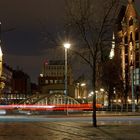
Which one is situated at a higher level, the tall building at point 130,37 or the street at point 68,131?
the tall building at point 130,37

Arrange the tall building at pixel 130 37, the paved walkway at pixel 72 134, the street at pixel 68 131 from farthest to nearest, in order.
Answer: the tall building at pixel 130 37
the street at pixel 68 131
the paved walkway at pixel 72 134

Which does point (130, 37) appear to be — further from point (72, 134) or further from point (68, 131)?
point (72, 134)

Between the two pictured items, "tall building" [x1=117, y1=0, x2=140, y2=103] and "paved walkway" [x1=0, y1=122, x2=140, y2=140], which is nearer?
"paved walkway" [x1=0, y1=122, x2=140, y2=140]

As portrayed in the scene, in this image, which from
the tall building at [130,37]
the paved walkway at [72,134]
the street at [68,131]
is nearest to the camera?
the paved walkway at [72,134]

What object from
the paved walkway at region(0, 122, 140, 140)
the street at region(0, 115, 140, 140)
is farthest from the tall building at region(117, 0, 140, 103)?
the paved walkway at region(0, 122, 140, 140)

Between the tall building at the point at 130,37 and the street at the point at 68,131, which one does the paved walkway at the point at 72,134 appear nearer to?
the street at the point at 68,131

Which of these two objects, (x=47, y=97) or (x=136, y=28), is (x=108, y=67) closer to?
(x=136, y=28)

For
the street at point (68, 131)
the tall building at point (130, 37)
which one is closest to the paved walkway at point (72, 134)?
the street at point (68, 131)

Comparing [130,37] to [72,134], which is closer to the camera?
[72,134]

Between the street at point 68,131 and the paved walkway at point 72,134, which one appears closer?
the paved walkway at point 72,134

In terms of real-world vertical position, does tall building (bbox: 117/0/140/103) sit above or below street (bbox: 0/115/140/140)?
above

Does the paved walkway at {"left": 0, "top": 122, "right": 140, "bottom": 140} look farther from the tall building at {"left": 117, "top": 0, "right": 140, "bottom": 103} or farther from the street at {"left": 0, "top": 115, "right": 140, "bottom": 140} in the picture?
the tall building at {"left": 117, "top": 0, "right": 140, "bottom": 103}

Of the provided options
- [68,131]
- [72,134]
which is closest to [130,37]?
[68,131]

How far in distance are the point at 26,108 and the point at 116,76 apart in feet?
167
